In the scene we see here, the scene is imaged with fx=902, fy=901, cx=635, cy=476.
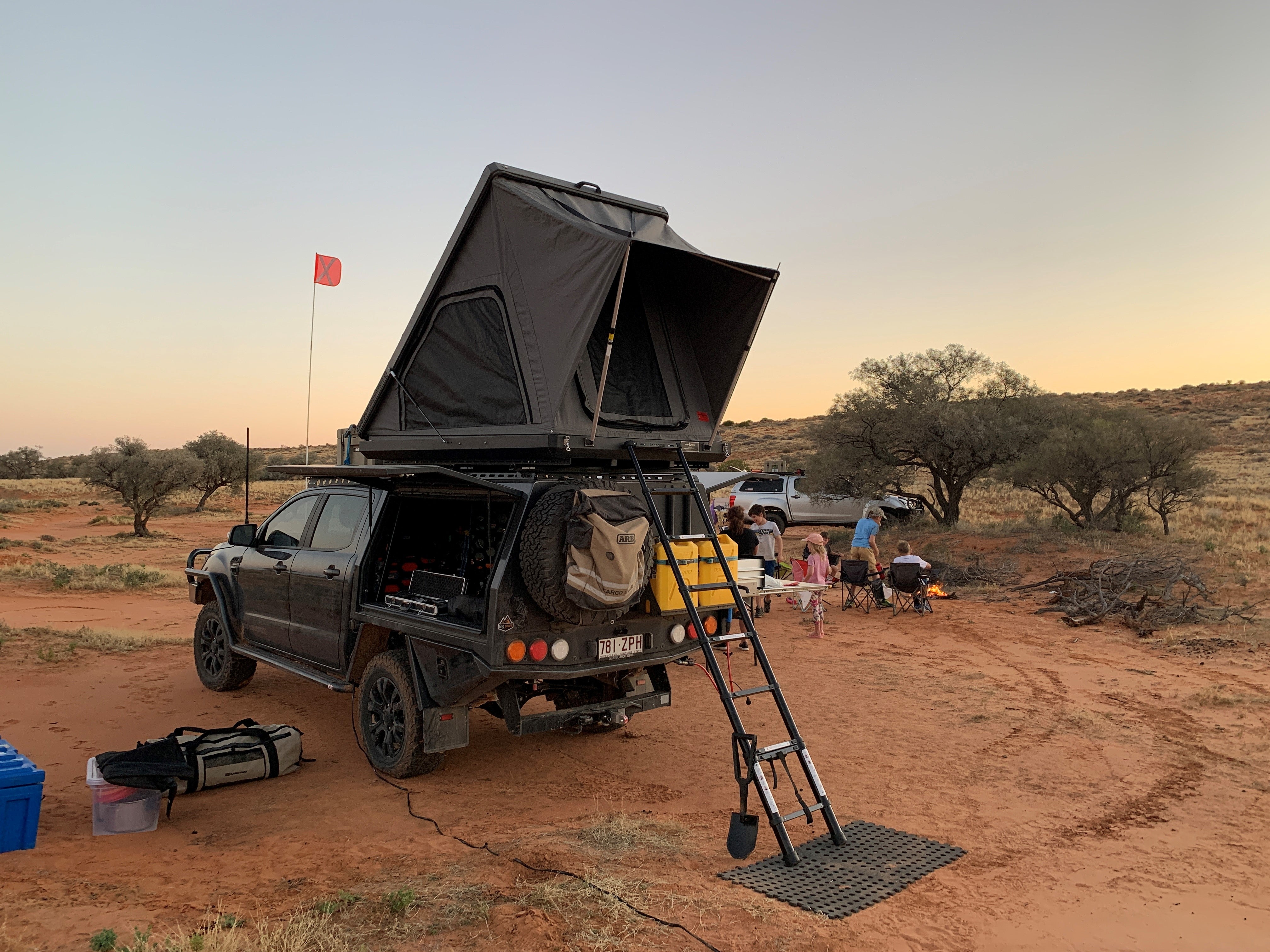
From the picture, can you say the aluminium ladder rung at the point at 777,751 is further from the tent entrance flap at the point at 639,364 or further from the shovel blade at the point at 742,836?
the tent entrance flap at the point at 639,364

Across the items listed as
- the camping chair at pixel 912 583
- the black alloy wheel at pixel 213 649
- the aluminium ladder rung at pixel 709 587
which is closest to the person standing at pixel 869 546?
the camping chair at pixel 912 583

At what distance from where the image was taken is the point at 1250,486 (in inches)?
1131

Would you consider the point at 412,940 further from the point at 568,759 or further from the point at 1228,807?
the point at 1228,807

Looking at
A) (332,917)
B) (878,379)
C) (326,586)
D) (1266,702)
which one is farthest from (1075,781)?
(878,379)

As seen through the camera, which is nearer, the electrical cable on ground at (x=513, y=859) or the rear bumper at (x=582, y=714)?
the electrical cable on ground at (x=513, y=859)

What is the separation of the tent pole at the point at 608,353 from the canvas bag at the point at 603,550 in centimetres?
48

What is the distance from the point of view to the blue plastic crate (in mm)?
4520

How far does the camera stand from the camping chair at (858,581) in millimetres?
13688

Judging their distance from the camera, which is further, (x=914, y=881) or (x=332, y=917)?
(x=914, y=881)

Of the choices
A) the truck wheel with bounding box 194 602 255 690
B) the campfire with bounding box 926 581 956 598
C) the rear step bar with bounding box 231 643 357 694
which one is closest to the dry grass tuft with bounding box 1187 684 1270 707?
the campfire with bounding box 926 581 956 598

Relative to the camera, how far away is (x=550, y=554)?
5094mm

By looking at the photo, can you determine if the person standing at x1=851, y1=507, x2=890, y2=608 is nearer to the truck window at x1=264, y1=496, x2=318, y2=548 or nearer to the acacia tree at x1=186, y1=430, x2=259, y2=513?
the truck window at x1=264, y1=496, x2=318, y2=548

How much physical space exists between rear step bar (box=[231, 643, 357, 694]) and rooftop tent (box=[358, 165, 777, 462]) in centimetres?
177

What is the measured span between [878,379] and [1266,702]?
1546 centimetres
